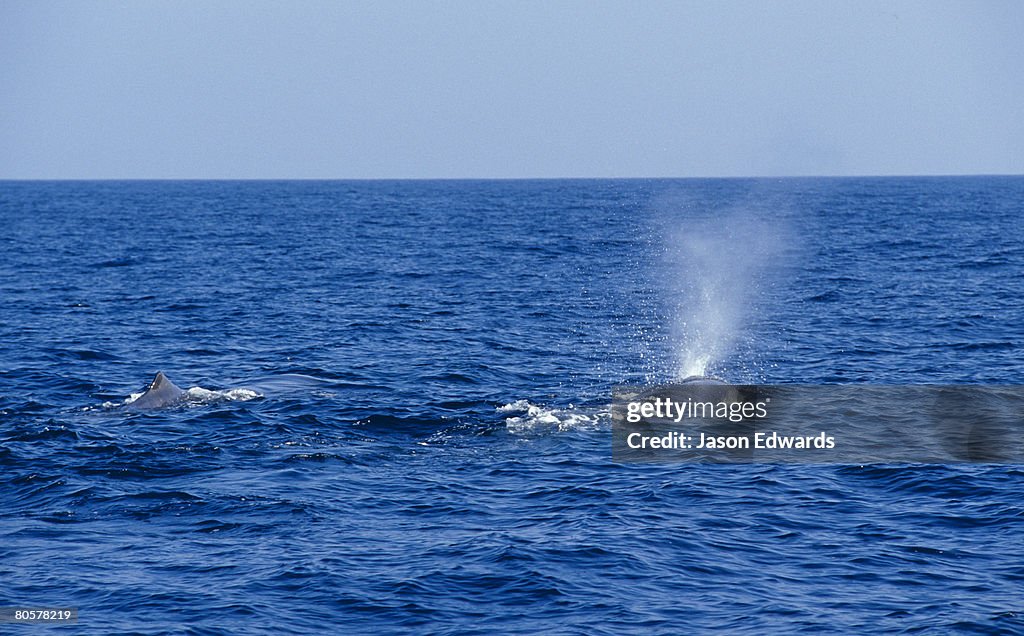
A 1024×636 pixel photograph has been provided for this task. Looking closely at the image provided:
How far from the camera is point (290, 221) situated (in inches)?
5851

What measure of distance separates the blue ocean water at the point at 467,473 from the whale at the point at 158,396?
23.5 inches

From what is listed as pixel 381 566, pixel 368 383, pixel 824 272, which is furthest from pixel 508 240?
pixel 381 566

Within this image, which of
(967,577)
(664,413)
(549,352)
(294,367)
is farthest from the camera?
(549,352)

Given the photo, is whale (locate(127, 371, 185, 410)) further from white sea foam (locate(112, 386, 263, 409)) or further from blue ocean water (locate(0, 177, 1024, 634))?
blue ocean water (locate(0, 177, 1024, 634))

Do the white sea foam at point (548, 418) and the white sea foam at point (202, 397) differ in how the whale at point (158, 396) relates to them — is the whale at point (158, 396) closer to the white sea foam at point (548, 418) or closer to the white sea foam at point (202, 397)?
the white sea foam at point (202, 397)

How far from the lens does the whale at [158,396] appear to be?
35.7m

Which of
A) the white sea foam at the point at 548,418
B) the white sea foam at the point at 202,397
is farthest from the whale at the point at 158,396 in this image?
the white sea foam at the point at 548,418

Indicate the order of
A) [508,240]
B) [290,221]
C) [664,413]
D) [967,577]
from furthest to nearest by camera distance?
[290,221] < [508,240] < [664,413] < [967,577]

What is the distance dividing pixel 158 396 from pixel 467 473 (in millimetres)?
12491

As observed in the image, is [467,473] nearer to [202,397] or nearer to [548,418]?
[548,418]

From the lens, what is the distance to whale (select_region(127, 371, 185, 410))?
117 ft

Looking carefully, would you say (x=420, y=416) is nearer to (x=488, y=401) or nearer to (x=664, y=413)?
(x=488, y=401)

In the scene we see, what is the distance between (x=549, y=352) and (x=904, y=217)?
99892 mm

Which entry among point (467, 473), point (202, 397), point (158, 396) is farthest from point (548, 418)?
point (158, 396)
